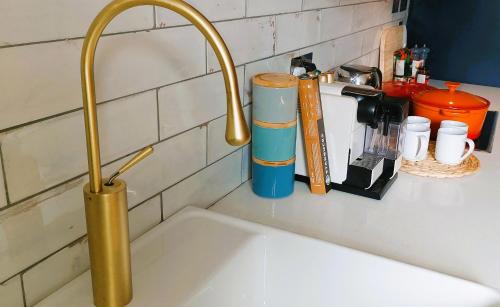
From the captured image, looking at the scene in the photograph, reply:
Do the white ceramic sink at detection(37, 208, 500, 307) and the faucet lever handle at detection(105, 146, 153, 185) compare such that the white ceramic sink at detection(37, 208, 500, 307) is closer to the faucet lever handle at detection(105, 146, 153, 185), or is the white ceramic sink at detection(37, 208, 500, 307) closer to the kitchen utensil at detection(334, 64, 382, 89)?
the faucet lever handle at detection(105, 146, 153, 185)

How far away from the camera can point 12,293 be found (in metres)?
0.67

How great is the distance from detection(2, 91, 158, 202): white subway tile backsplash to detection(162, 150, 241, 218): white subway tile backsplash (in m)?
0.15

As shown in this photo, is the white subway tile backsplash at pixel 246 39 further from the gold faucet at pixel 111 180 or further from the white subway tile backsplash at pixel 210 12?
the gold faucet at pixel 111 180

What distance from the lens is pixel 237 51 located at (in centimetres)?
108

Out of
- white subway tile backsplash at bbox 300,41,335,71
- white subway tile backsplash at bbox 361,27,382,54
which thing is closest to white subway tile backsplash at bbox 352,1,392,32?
white subway tile backsplash at bbox 361,27,382,54

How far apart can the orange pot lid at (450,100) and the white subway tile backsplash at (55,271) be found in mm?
1165

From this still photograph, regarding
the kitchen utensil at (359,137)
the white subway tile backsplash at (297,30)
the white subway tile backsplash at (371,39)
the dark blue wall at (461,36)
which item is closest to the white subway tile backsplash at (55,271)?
the kitchen utensil at (359,137)

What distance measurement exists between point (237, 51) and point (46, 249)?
573 millimetres

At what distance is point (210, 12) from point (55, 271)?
0.53m

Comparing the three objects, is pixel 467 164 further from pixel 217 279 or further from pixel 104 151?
pixel 104 151

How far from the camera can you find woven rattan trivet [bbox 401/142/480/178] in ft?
4.33

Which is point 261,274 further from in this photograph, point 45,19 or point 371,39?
point 371,39

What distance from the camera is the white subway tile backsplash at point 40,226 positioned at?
0.65 meters

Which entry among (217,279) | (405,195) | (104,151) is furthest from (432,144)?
(104,151)
